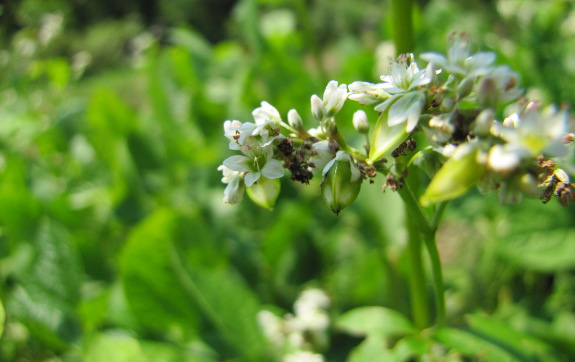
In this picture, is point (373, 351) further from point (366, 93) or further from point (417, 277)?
point (366, 93)

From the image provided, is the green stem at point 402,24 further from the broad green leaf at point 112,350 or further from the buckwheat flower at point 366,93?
the broad green leaf at point 112,350

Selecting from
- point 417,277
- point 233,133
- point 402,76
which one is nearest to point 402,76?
point 402,76

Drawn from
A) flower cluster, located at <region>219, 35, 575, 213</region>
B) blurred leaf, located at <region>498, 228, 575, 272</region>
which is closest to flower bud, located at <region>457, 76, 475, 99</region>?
flower cluster, located at <region>219, 35, 575, 213</region>

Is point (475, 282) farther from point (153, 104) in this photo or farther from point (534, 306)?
point (153, 104)

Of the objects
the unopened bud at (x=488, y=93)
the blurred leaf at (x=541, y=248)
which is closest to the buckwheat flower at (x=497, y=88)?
the unopened bud at (x=488, y=93)

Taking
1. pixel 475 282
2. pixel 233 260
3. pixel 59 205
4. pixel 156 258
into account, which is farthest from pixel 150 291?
pixel 475 282

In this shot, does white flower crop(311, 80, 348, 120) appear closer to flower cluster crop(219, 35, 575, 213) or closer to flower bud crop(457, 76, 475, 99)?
flower cluster crop(219, 35, 575, 213)

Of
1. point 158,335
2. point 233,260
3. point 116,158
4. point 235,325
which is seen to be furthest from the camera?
point 116,158
